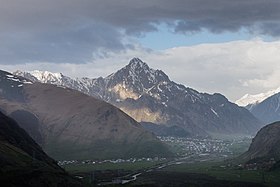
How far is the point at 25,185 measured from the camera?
19662 centimetres

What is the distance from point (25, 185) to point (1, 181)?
1203 centimetres

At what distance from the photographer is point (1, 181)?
7357 inches
